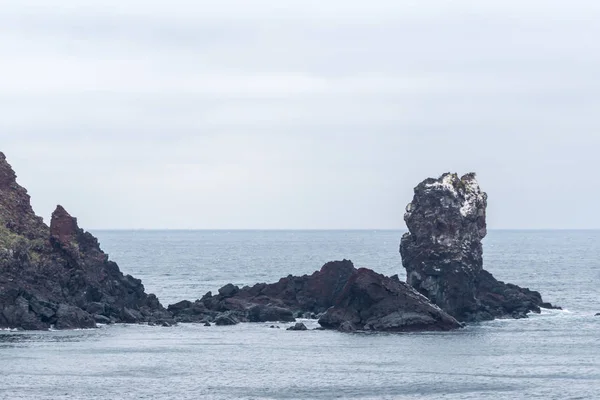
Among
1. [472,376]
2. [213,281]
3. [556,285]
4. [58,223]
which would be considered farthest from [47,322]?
[556,285]

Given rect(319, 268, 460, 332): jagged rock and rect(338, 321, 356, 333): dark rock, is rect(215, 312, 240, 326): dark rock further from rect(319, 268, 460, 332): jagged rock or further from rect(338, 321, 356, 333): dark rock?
rect(338, 321, 356, 333): dark rock

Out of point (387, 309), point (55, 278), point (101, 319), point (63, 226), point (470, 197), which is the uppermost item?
point (470, 197)

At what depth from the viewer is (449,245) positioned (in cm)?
11844

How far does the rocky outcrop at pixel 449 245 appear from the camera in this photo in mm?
118062

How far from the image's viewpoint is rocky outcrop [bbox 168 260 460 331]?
4306 inches

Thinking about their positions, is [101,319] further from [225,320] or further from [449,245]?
[449,245]

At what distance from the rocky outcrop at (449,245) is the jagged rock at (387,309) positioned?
6.87 meters

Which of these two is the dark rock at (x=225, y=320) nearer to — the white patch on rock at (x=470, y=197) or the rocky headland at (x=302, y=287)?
the rocky headland at (x=302, y=287)

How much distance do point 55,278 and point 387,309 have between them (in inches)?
1369

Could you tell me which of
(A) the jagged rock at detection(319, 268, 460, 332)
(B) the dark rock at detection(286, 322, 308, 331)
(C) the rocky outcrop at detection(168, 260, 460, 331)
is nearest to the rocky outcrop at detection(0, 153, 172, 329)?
(C) the rocky outcrop at detection(168, 260, 460, 331)

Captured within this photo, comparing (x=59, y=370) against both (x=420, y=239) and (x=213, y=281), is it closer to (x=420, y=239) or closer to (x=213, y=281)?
(x=420, y=239)

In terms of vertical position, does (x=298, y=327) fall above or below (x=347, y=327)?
below

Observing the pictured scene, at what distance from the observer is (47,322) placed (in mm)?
109312

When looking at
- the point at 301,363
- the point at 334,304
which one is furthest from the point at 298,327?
the point at 301,363
